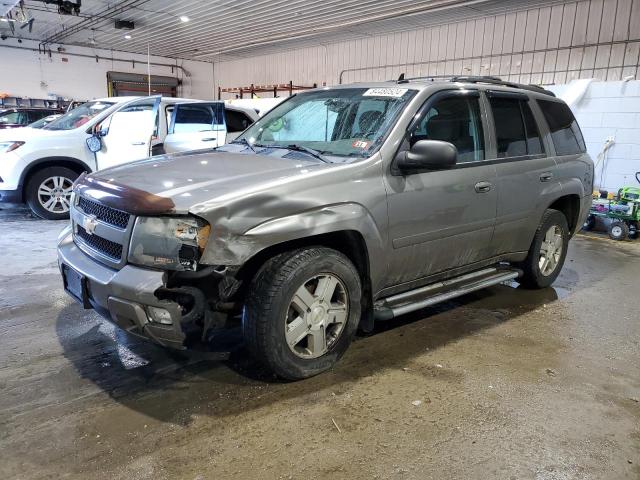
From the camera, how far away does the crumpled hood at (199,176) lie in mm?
2434

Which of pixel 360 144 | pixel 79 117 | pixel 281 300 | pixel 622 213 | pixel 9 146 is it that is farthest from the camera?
pixel 79 117

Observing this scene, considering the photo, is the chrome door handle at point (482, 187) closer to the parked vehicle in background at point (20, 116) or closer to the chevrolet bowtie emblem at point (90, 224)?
the chevrolet bowtie emblem at point (90, 224)

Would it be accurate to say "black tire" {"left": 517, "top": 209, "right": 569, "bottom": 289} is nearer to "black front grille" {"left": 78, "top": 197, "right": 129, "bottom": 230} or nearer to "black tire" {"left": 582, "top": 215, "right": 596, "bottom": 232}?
"black front grille" {"left": 78, "top": 197, "right": 129, "bottom": 230}

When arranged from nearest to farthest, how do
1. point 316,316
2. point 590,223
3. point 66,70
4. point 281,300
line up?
point 281,300 < point 316,316 < point 590,223 < point 66,70

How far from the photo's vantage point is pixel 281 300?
2.58 metres

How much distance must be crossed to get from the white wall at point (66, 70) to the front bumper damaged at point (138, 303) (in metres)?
19.1

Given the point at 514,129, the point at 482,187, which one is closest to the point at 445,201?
the point at 482,187

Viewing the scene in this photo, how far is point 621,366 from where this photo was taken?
3221mm

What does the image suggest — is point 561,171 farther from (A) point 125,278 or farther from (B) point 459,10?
(B) point 459,10

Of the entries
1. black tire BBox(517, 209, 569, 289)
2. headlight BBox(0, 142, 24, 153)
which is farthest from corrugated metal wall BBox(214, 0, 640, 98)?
headlight BBox(0, 142, 24, 153)

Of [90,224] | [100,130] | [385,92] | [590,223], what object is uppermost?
[385,92]

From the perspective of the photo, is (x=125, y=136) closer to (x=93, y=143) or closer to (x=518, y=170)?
(x=93, y=143)

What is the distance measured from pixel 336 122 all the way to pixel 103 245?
167cm

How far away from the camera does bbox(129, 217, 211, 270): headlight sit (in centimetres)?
235
